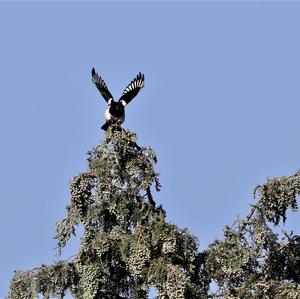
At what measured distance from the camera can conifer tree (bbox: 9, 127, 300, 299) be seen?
12.1 metres

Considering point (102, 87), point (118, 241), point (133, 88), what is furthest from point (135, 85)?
point (118, 241)

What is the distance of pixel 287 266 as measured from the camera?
13016 millimetres

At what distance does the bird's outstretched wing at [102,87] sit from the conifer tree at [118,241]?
11.7ft

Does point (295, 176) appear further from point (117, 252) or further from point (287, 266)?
point (117, 252)

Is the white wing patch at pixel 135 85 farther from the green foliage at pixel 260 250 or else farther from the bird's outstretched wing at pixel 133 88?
the green foliage at pixel 260 250

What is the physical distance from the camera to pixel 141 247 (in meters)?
12.0

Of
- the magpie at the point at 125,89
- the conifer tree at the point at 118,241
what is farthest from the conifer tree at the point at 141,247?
the magpie at the point at 125,89

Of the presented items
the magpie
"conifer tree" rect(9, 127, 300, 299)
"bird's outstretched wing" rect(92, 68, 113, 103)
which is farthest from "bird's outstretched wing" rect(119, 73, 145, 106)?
"conifer tree" rect(9, 127, 300, 299)

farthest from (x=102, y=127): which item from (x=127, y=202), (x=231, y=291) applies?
(x=231, y=291)

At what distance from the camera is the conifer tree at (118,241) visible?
39.5 feet

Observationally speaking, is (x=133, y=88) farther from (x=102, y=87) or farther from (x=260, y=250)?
(x=260, y=250)

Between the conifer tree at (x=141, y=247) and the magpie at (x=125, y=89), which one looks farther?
the magpie at (x=125, y=89)

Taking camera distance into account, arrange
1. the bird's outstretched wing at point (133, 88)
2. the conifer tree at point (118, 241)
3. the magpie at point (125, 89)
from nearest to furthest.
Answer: the conifer tree at point (118, 241)
the magpie at point (125, 89)
the bird's outstretched wing at point (133, 88)

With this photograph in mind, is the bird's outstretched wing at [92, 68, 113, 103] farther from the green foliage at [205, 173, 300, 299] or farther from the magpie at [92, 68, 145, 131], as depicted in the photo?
the green foliage at [205, 173, 300, 299]
